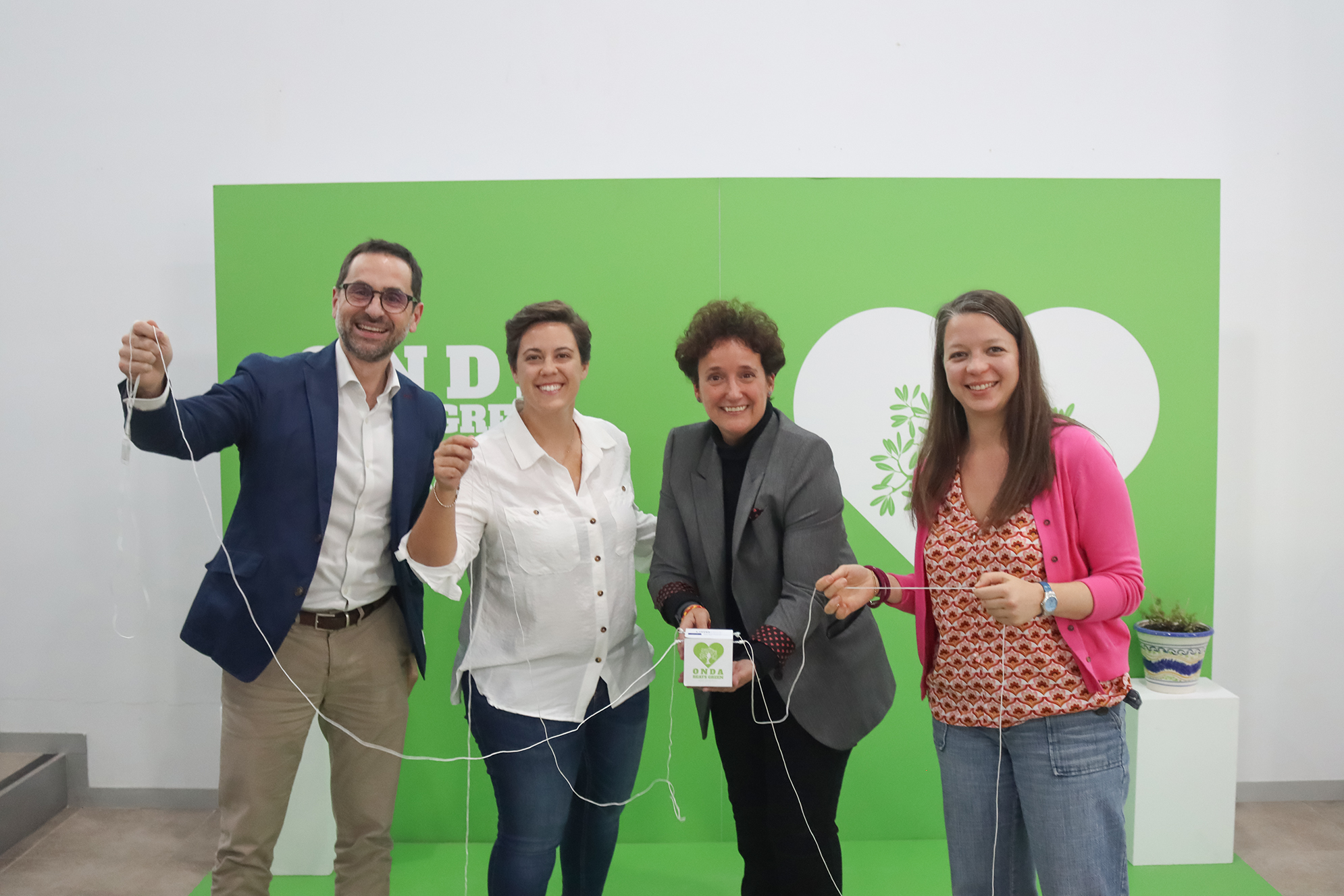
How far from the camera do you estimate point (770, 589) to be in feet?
6.08

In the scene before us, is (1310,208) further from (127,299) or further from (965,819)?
(127,299)

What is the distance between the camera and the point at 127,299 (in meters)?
3.36

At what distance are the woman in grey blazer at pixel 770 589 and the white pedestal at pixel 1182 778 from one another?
1.47m

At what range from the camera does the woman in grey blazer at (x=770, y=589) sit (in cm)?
181

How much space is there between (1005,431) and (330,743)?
1.74 metres

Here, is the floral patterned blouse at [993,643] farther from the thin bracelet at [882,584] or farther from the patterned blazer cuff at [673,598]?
the patterned blazer cuff at [673,598]

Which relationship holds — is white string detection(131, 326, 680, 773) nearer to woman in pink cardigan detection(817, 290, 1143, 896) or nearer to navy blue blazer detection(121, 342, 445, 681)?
navy blue blazer detection(121, 342, 445, 681)

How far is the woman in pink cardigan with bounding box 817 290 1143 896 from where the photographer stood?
5.06 ft

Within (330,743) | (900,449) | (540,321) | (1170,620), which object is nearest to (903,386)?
(900,449)

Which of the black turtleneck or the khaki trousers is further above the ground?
the black turtleneck

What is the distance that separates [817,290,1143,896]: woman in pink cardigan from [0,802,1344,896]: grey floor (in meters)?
1.85

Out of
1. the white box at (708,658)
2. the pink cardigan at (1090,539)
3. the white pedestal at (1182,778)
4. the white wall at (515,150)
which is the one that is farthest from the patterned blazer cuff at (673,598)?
the white wall at (515,150)

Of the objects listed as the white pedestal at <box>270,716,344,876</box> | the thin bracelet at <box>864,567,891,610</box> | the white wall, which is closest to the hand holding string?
the thin bracelet at <box>864,567,891,610</box>

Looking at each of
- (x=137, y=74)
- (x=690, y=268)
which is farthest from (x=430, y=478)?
(x=137, y=74)
